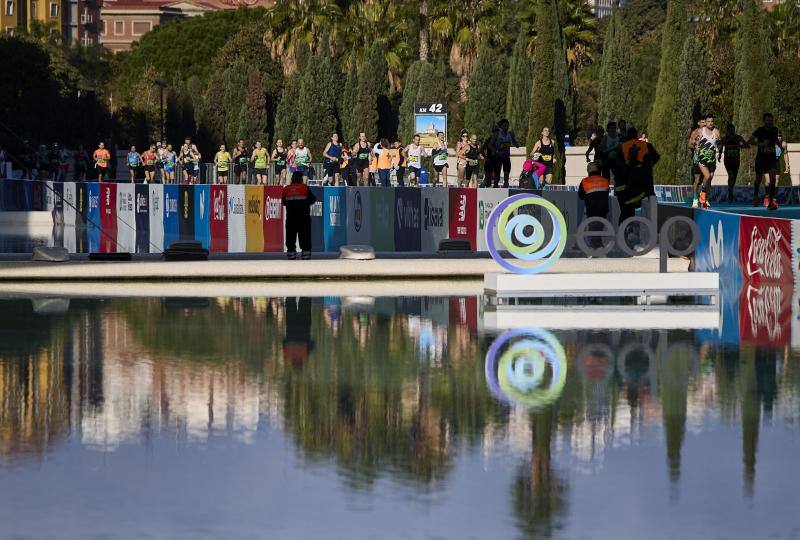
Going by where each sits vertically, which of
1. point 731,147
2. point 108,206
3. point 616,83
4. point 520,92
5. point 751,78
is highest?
point 616,83

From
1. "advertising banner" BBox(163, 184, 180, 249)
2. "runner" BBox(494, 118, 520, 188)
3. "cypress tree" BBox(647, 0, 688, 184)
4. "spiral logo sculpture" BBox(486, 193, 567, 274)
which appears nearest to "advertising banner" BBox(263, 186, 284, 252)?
"advertising banner" BBox(163, 184, 180, 249)

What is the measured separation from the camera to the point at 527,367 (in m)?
13.5

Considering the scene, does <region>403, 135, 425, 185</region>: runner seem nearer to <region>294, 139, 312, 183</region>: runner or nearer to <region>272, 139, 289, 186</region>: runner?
<region>294, 139, 312, 183</region>: runner

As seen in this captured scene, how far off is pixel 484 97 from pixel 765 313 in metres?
55.0

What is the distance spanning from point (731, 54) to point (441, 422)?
66415 mm

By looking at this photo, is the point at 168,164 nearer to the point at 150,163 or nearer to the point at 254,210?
the point at 150,163

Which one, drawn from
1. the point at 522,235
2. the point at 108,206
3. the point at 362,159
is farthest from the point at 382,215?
the point at 522,235

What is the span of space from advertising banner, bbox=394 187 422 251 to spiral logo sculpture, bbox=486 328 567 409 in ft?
59.5

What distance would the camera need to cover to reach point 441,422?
10.7 meters

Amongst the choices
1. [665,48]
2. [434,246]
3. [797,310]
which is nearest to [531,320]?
[797,310]

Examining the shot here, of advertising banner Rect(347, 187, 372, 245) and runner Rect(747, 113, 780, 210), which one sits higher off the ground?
runner Rect(747, 113, 780, 210)

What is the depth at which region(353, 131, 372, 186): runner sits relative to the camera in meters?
46.2

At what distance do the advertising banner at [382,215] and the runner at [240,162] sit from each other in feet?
75.4

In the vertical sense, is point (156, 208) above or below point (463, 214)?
below
